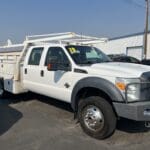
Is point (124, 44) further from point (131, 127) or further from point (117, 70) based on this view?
point (117, 70)

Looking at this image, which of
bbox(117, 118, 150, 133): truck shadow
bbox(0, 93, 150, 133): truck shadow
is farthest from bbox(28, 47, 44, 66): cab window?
bbox(117, 118, 150, 133): truck shadow

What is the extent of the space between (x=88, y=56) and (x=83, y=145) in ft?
8.29

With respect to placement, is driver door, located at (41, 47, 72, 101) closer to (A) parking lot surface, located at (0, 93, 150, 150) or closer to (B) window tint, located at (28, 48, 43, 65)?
(B) window tint, located at (28, 48, 43, 65)

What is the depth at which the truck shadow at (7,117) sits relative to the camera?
6805 mm

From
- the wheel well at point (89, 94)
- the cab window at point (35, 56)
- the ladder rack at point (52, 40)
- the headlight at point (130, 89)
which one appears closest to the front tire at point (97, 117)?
the wheel well at point (89, 94)

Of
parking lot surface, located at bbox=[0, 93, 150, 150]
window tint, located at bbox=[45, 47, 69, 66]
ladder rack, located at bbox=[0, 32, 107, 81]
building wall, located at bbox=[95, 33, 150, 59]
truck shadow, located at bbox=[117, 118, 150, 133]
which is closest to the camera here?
parking lot surface, located at bbox=[0, 93, 150, 150]

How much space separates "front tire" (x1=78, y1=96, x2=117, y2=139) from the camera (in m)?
5.94

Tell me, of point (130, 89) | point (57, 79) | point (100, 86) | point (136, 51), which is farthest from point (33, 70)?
point (136, 51)

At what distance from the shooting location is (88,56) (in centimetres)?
748

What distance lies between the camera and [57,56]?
7621mm

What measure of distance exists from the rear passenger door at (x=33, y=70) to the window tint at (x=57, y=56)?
38 cm

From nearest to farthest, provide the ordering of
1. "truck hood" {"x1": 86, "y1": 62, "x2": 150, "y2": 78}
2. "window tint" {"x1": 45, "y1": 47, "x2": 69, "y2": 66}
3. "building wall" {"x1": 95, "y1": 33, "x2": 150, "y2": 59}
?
"truck hood" {"x1": 86, "y1": 62, "x2": 150, "y2": 78}, "window tint" {"x1": 45, "y1": 47, "x2": 69, "y2": 66}, "building wall" {"x1": 95, "y1": 33, "x2": 150, "y2": 59}

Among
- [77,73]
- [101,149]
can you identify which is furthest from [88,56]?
[101,149]

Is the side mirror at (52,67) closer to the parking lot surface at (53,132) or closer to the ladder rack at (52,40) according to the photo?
the parking lot surface at (53,132)
